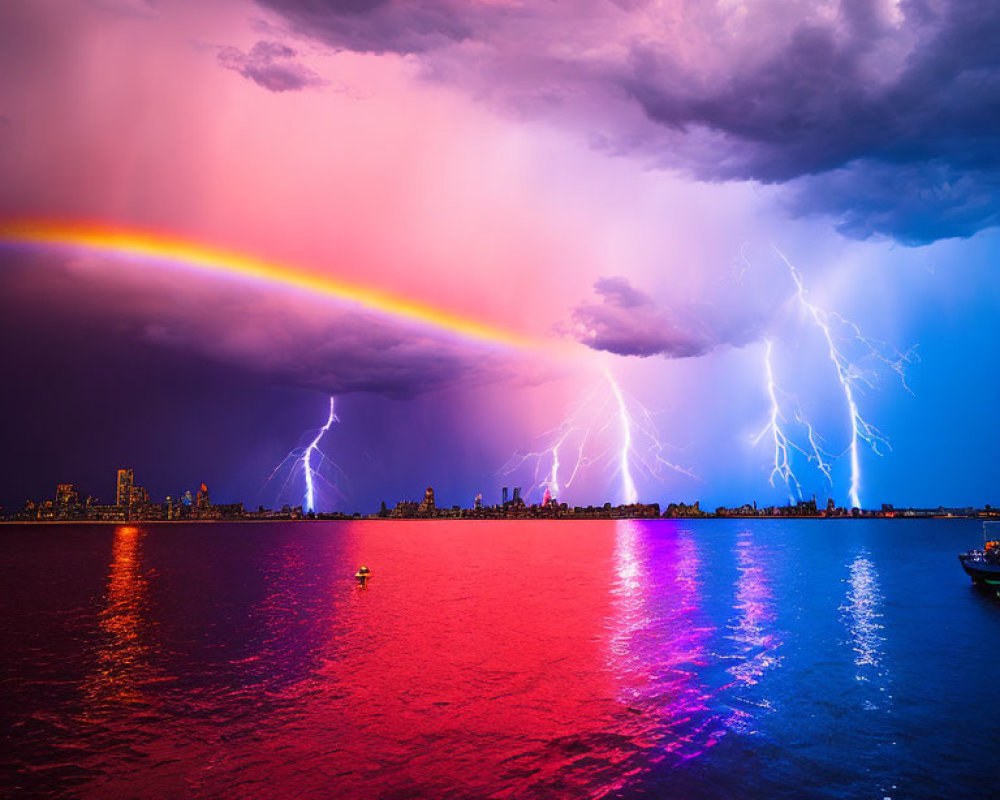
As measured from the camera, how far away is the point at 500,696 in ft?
98.0

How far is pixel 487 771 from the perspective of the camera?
2111 cm

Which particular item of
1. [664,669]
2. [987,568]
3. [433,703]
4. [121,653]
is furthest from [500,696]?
[987,568]

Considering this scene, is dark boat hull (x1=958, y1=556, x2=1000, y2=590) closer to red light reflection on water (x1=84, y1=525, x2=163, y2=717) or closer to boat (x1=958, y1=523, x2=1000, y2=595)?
boat (x1=958, y1=523, x2=1000, y2=595)

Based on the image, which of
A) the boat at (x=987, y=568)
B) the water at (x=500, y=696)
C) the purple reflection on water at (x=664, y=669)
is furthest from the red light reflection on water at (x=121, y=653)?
the boat at (x=987, y=568)

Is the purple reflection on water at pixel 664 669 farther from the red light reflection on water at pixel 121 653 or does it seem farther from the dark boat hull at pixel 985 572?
the dark boat hull at pixel 985 572

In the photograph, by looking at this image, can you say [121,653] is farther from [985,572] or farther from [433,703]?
[985,572]

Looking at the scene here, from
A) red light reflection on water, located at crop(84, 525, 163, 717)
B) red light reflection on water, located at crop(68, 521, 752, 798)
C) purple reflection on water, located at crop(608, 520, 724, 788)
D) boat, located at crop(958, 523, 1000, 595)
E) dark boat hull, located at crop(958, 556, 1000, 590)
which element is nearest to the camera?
red light reflection on water, located at crop(68, 521, 752, 798)

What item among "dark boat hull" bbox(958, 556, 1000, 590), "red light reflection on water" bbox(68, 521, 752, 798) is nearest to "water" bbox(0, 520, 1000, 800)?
"red light reflection on water" bbox(68, 521, 752, 798)

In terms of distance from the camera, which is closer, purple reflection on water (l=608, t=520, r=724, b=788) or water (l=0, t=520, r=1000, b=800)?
water (l=0, t=520, r=1000, b=800)

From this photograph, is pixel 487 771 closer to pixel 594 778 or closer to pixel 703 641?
pixel 594 778

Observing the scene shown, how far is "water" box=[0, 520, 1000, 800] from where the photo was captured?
824 inches

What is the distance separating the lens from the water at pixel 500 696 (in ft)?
68.6

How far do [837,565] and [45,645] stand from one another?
113094mm

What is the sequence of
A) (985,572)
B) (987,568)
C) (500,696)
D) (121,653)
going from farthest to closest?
(985,572) < (987,568) < (121,653) < (500,696)
